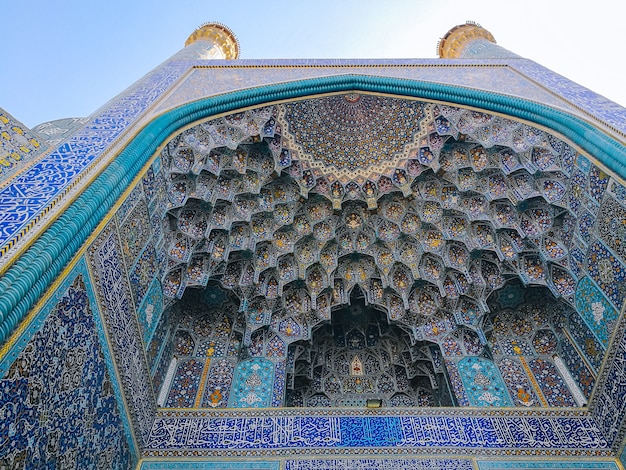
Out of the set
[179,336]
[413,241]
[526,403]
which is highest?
[413,241]

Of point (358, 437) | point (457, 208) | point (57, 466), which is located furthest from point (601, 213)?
point (57, 466)

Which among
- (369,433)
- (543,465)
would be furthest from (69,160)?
(543,465)

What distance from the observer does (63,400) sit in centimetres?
336

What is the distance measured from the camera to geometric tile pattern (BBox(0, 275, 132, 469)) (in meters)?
2.87

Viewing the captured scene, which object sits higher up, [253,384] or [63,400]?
[253,384]

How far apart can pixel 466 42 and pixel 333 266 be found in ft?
17.8

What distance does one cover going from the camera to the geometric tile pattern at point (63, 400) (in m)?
2.87

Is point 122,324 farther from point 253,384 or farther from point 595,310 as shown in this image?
point 595,310

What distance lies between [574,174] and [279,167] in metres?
3.19

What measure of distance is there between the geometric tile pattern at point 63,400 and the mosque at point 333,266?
0.02m

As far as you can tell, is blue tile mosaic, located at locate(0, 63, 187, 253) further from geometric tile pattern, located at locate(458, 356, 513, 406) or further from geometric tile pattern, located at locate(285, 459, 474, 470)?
geometric tile pattern, located at locate(458, 356, 513, 406)

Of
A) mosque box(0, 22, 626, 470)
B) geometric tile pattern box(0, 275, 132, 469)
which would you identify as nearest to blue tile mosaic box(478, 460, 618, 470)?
mosque box(0, 22, 626, 470)

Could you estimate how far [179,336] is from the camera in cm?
585

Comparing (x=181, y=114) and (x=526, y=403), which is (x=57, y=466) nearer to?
(x=181, y=114)
